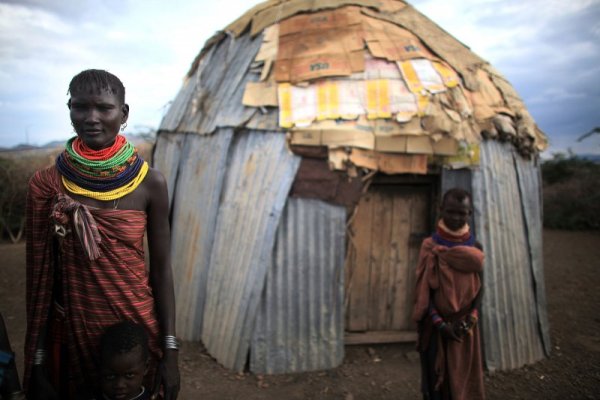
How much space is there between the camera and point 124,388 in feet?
5.21

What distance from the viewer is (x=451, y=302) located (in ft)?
9.11

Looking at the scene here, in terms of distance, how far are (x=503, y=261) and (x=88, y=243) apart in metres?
4.58

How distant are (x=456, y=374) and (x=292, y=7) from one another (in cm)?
480

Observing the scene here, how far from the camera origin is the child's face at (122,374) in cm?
155

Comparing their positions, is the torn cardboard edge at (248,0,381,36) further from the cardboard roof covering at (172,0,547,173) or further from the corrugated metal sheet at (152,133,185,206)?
the corrugated metal sheet at (152,133,185,206)

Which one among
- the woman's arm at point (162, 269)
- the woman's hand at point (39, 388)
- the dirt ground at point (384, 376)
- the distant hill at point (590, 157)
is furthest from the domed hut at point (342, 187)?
the distant hill at point (590, 157)

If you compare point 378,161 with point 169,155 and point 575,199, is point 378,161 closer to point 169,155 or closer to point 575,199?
point 169,155

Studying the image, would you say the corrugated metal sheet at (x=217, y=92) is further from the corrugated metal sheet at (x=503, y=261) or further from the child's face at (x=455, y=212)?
the corrugated metal sheet at (x=503, y=261)

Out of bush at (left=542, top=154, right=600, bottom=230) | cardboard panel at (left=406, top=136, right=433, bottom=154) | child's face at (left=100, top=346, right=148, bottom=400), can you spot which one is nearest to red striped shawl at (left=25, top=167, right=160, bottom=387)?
child's face at (left=100, top=346, right=148, bottom=400)

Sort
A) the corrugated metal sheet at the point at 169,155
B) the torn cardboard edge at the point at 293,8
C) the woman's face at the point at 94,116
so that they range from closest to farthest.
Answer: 1. the woman's face at the point at 94,116
2. the torn cardboard edge at the point at 293,8
3. the corrugated metal sheet at the point at 169,155

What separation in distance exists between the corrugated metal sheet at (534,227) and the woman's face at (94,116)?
15.8ft

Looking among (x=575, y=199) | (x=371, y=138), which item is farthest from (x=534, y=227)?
(x=575, y=199)

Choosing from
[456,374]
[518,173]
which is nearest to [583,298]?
[518,173]

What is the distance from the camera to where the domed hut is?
4.37 metres
